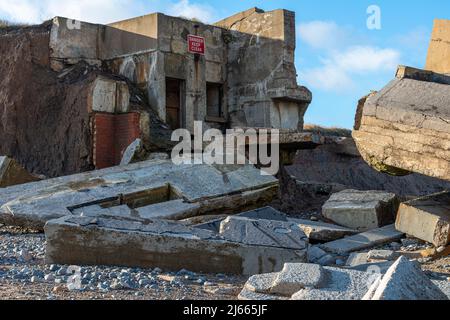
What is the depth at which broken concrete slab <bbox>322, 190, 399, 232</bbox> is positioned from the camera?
7844 mm

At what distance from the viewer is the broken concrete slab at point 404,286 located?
325cm

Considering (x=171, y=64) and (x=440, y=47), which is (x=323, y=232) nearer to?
(x=440, y=47)

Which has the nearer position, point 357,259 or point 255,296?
point 255,296

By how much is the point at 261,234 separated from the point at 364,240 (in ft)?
6.05

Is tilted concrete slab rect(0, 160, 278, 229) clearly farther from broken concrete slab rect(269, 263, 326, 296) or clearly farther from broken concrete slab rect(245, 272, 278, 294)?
broken concrete slab rect(269, 263, 326, 296)

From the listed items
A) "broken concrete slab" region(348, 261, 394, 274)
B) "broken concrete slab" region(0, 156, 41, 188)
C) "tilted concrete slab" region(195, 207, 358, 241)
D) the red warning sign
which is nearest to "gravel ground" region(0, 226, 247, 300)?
"broken concrete slab" region(348, 261, 394, 274)

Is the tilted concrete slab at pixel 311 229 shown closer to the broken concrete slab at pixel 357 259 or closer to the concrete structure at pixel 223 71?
the broken concrete slab at pixel 357 259

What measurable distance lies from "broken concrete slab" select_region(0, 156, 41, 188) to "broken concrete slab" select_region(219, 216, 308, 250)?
4580 mm

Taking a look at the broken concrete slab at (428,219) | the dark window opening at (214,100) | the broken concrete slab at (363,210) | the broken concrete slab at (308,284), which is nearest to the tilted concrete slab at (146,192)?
the broken concrete slab at (363,210)

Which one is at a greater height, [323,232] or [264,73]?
[264,73]

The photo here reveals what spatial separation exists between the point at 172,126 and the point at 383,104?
929 centimetres

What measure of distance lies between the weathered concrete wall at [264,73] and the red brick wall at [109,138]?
19.4ft

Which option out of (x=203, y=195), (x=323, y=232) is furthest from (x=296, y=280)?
(x=203, y=195)

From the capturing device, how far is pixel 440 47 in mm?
8602
